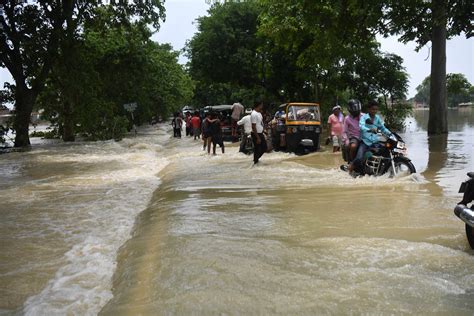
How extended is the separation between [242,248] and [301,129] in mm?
10882

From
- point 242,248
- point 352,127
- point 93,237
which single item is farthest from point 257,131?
point 242,248

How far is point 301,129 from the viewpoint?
15398 millimetres

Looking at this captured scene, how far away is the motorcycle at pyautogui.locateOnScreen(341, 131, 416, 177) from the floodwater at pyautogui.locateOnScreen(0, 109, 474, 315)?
253 mm

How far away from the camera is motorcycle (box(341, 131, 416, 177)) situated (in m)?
8.63

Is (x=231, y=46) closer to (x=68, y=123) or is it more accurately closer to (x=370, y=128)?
(x=68, y=123)

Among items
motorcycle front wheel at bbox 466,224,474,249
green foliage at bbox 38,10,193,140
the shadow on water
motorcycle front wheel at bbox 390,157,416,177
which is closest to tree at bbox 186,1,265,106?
green foliage at bbox 38,10,193,140

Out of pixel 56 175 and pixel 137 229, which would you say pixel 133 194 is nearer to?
pixel 137 229

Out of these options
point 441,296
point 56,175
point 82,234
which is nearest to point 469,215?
point 441,296

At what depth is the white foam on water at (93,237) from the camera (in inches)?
157

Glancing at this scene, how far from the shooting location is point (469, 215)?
393cm

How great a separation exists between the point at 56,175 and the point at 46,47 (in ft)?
41.9

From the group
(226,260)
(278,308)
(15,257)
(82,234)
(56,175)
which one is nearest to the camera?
(278,308)

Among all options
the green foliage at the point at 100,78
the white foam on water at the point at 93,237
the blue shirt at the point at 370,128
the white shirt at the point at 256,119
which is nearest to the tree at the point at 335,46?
the white shirt at the point at 256,119

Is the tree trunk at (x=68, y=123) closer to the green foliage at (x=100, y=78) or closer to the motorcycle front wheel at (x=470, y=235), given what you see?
the green foliage at (x=100, y=78)
